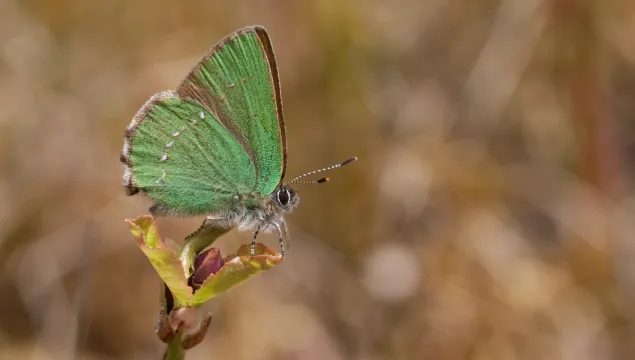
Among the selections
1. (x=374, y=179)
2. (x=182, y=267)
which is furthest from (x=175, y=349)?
(x=374, y=179)

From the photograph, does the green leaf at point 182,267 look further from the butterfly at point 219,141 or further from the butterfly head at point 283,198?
the butterfly head at point 283,198

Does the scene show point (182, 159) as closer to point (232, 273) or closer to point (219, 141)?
point (219, 141)

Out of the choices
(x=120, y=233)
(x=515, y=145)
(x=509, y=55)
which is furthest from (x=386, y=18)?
(x=120, y=233)

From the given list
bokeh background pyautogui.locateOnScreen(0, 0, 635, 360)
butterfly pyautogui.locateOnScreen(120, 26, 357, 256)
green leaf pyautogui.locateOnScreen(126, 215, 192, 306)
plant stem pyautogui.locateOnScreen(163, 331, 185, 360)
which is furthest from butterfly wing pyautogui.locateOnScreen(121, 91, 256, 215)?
bokeh background pyautogui.locateOnScreen(0, 0, 635, 360)

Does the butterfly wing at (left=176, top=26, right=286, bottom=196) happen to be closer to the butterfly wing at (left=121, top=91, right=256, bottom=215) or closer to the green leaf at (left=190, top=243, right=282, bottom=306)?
the butterfly wing at (left=121, top=91, right=256, bottom=215)

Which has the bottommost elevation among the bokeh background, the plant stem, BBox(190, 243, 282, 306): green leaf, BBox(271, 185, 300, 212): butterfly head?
the bokeh background

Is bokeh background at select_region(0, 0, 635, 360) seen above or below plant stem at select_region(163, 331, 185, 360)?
below
